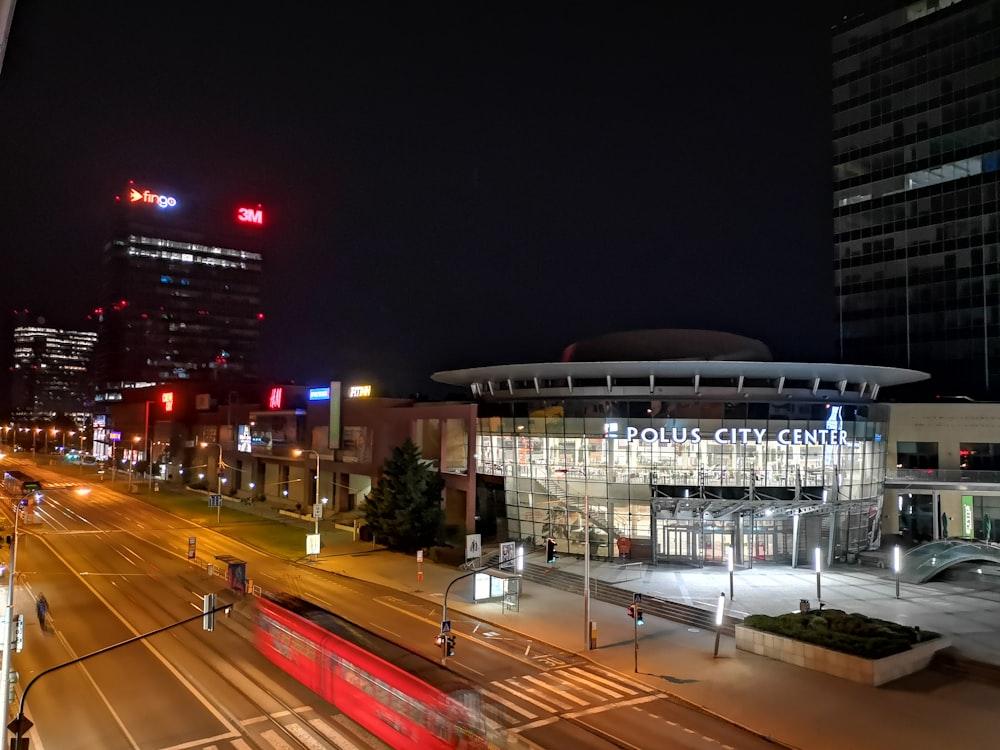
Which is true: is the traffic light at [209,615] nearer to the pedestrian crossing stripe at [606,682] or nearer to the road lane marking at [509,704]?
the road lane marking at [509,704]

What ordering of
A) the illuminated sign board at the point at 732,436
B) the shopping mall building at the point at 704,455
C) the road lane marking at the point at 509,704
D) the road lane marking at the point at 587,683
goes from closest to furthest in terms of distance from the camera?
the road lane marking at the point at 509,704, the road lane marking at the point at 587,683, the shopping mall building at the point at 704,455, the illuminated sign board at the point at 732,436

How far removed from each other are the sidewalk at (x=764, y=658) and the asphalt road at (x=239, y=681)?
5.72 feet

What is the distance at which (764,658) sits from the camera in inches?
1222

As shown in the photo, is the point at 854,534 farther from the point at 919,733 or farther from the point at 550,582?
the point at 919,733

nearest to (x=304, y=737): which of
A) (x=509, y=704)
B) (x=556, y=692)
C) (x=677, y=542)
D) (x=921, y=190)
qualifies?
(x=509, y=704)

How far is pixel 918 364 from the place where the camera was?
9206 cm

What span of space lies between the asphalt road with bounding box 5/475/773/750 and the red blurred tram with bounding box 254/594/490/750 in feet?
2.16

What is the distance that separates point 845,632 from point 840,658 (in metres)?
1.99

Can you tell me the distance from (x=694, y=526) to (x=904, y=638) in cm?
2286

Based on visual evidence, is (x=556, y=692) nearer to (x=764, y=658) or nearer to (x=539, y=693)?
(x=539, y=693)

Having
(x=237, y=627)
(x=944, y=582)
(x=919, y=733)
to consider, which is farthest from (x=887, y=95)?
(x=237, y=627)

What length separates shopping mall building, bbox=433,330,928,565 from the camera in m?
51.8

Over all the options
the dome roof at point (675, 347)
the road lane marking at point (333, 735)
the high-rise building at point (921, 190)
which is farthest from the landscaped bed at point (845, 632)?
the high-rise building at point (921, 190)

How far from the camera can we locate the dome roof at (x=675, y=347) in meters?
59.2
